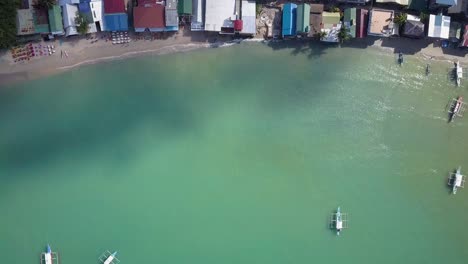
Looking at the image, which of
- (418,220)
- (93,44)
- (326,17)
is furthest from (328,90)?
(93,44)

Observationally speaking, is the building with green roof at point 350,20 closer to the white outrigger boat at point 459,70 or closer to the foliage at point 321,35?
the foliage at point 321,35

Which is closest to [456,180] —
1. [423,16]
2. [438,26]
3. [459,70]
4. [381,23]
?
[459,70]

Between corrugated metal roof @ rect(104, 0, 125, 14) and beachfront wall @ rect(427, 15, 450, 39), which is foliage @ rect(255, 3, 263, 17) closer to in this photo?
corrugated metal roof @ rect(104, 0, 125, 14)

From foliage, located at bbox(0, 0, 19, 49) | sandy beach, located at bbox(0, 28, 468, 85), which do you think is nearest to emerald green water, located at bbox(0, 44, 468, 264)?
sandy beach, located at bbox(0, 28, 468, 85)

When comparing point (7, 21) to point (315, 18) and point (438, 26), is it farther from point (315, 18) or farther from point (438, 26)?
point (438, 26)

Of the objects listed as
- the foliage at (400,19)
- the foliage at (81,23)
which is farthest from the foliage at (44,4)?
the foliage at (400,19)

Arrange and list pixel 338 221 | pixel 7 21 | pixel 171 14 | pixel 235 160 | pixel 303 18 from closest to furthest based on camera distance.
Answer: pixel 7 21, pixel 303 18, pixel 171 14, pixel 338 221, pixel 235 160
